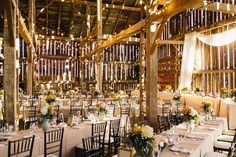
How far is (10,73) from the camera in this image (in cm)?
688

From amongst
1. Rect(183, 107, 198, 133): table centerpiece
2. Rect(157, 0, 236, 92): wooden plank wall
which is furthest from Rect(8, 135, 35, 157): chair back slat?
Rect(157, 0, 236, 92): wooden plank wall

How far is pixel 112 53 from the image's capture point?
71.7 feet

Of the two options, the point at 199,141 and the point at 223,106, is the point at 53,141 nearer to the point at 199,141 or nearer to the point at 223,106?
the point at 199,141

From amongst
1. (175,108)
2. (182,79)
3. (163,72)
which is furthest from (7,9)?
(163,72)

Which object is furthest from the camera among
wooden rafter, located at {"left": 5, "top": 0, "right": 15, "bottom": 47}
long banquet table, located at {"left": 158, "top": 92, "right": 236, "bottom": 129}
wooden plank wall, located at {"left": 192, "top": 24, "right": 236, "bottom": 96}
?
wooden plank wall, located at {"left": 192, "top": 24, "right": 236, "bottom": 96}

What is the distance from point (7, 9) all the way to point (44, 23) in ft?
46.9

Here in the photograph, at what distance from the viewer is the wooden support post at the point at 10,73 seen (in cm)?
670

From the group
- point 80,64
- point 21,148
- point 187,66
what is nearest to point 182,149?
point 21,148

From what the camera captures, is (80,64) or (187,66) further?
(80,64)

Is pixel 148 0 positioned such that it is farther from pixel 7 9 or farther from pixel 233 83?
pixel 233 83

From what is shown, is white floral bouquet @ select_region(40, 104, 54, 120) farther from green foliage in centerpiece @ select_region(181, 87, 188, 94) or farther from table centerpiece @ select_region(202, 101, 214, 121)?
green foliage in centerpiece @ select_region(181, 87, 188, 94)

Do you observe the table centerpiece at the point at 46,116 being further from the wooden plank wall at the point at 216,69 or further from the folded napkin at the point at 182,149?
the wooden plank wall at the point at 216,69

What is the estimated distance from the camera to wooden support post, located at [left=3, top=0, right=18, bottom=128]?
264 inches

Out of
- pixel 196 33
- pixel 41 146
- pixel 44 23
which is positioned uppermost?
pixel 44 23
